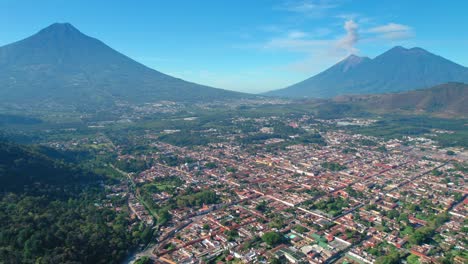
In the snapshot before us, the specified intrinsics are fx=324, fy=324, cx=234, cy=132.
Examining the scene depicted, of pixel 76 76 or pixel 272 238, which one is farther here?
pixel 76 76

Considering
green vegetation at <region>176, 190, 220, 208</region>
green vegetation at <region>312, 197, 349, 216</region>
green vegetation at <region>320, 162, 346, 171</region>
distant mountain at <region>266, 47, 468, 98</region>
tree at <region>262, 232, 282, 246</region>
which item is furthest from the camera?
distant mountain at <region>266, 47, 468, 98</region>

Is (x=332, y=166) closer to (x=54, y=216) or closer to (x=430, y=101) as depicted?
(x=54, y=216)

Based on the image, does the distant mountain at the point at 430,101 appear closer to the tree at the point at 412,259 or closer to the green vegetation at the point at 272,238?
the tree at the point at 412,259

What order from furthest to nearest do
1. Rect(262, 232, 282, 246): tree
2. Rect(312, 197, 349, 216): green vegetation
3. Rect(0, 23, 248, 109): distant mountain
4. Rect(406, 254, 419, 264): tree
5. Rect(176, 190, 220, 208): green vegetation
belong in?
Rect(0, 23, 248, 109): distant mountain
Rect(176, 190, 220, 208): green vegetation
Rect(312, 197, 349, 216): green vegetation
Rect(262, 232, 282, 246): tree
Rect(406, 254, 419, 264): tree

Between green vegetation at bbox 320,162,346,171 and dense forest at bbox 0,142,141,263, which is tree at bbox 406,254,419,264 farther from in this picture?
green vegetation at bbox 320,162,346,171

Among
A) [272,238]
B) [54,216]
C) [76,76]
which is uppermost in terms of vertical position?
[76,76]

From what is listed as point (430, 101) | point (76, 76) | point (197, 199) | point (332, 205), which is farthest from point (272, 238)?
point (76, 76)

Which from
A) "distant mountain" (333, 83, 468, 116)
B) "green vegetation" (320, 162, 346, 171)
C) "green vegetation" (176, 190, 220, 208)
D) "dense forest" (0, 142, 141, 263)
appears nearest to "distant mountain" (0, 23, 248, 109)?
"distant mountain" (333, 83, 468, 116)

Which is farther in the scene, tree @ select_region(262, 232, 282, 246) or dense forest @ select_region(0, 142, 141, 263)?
tree @ select_region(262, 232, 282, 246)
